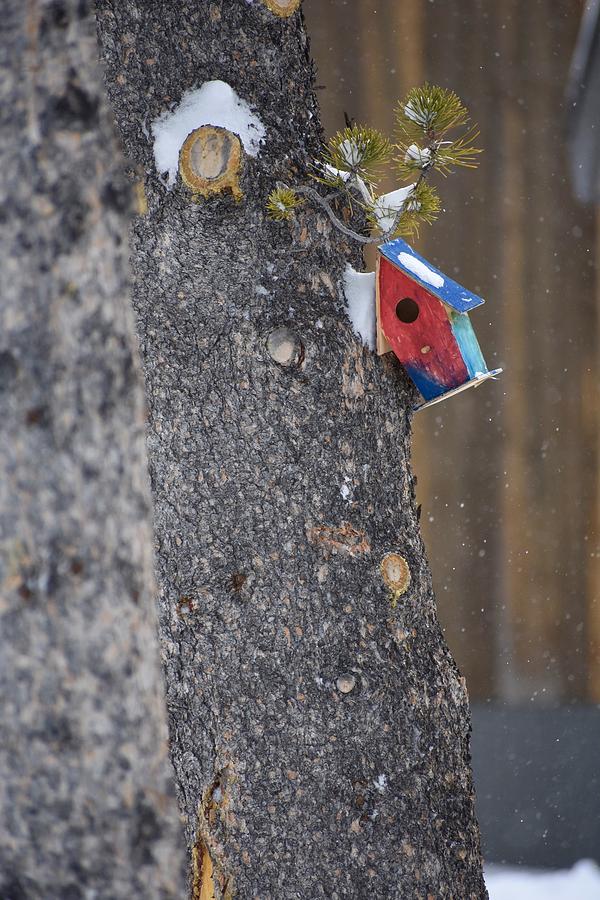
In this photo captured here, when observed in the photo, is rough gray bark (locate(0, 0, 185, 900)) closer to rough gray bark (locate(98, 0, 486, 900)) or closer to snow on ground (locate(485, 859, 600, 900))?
rough gray bark (locate(98, 0, 486, 900))

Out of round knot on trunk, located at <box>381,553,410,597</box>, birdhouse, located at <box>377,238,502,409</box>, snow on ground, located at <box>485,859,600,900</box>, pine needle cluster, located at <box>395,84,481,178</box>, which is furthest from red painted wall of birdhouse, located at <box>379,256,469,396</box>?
snow on ground, located at <box>485,859,600,900</box>

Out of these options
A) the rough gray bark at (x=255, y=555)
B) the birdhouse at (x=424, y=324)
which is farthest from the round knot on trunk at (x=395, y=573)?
the birdhouse at (x=424, y=324)

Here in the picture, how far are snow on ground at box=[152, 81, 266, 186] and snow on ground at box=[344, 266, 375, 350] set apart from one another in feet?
1.02

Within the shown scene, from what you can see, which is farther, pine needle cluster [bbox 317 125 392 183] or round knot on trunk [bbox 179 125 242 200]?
pine needle cluster [bbox 317 125 392 183]

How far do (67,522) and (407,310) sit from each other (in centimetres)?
104

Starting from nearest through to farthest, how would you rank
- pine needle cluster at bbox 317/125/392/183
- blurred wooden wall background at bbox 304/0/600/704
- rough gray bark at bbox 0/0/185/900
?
1. rough gray bark at bbox 0/0/185/900
2. pine needle cluster at bbox 317/125/392/183
3. blurred wooden wall background at bbox 304/0/600/704

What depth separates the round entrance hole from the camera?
174 centimetres

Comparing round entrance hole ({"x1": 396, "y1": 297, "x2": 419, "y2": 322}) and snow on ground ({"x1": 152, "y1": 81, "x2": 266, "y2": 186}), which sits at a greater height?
snow on ground ({"x1": 152, "y1": 81, "x2": 266, "y2": 186})

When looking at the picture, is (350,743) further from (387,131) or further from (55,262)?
(387,131)

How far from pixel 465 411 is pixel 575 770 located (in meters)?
1.93

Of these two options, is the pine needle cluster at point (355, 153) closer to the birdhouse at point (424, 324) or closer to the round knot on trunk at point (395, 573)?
the birdhouse at point (424, 324)

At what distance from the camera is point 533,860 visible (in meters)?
4.25

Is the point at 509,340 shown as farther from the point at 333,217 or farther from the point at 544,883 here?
the point at 333,217

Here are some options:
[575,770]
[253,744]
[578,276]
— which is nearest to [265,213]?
[253,744]
